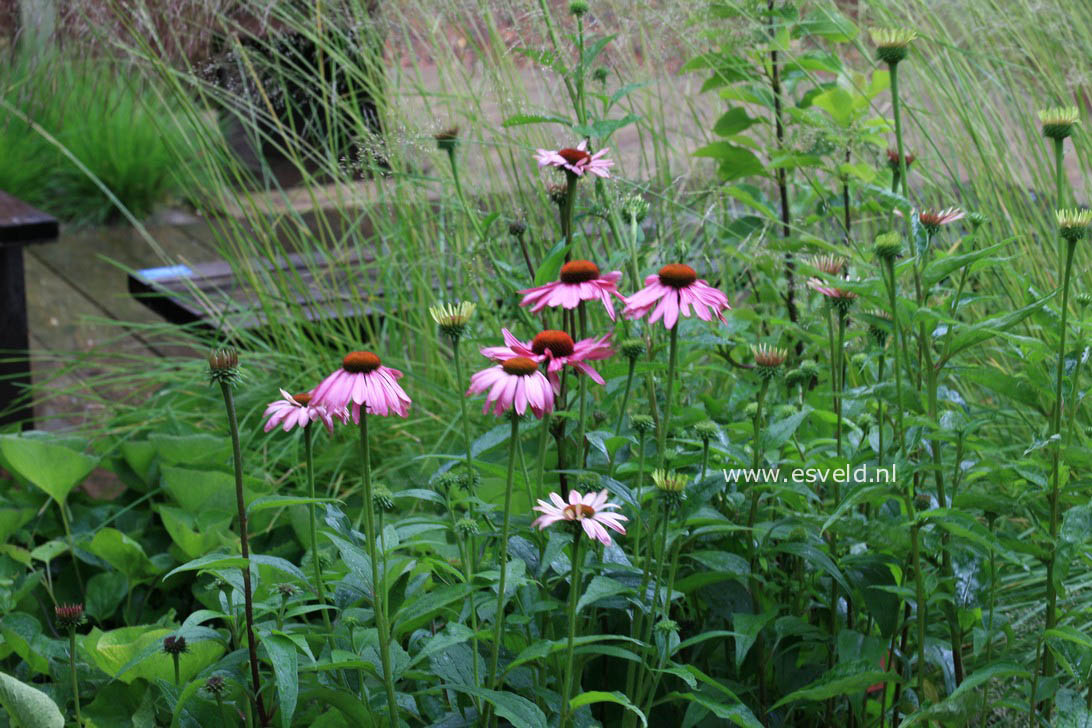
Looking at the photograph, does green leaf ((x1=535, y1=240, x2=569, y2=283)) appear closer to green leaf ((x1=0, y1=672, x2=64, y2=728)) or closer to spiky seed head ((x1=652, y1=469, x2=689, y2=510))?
spiky seed head ((x1=652, y1=469, x2=689, y2=510))

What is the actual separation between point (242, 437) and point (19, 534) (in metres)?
0.35

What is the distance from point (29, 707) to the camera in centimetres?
92

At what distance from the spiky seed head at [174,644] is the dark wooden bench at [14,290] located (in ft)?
4.03

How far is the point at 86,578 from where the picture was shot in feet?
4.87

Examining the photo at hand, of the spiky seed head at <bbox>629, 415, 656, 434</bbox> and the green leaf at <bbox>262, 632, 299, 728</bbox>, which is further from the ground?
the spiky seed head at <bbox>629, 415, 656, 434</bbox>

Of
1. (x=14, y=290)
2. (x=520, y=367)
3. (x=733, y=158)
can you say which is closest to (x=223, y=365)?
(x=520, y=367)

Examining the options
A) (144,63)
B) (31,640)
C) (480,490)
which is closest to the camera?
(31,640)

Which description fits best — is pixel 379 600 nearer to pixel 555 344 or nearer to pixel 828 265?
pixel 555 344

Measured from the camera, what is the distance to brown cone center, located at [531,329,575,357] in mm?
805

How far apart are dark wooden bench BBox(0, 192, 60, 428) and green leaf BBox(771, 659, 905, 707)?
61.0 inches

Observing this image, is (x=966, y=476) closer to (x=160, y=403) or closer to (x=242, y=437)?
(x=242, y=437)

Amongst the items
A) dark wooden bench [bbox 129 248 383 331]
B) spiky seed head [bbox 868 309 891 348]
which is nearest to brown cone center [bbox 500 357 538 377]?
spiky seed head [bbox 868 309 891 348]

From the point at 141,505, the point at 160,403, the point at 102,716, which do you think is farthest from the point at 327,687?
the point at 160,403

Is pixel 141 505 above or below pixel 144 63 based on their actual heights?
below
